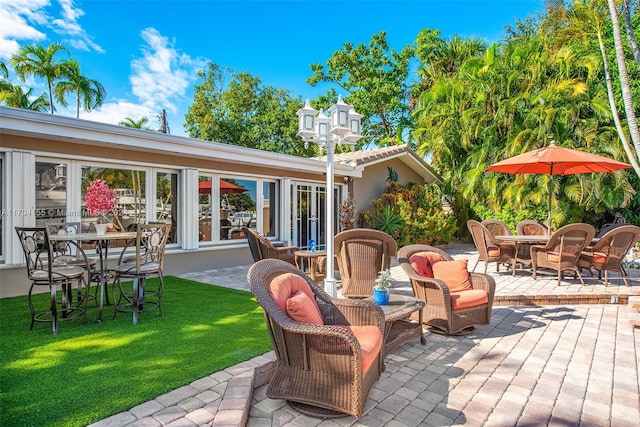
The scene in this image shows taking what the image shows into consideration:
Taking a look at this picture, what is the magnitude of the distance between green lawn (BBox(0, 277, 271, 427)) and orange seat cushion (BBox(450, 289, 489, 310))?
2.29 m

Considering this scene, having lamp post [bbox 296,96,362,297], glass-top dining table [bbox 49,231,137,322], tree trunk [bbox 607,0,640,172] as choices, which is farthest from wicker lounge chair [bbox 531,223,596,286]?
glass-top dining table [bbox 49,231,137,322]

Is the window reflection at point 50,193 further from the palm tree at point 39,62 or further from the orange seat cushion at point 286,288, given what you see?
the palm tree at point 39,62

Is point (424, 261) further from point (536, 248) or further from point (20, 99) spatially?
point (20, 99)

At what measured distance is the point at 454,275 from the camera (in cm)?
496

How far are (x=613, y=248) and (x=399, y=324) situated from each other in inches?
213

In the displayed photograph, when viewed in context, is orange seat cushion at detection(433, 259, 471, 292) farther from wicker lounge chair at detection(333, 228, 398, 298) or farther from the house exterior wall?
the house exterior wall

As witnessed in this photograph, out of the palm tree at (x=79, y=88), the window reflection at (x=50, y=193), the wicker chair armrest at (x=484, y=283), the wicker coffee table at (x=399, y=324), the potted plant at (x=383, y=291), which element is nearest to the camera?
the wicker coffee table at (x=399, y=324)

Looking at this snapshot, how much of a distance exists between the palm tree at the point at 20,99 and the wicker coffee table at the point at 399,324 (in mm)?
21147

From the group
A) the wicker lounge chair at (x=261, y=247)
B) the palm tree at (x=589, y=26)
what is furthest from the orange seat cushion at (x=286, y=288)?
the palm tree at (x=589, y=26)

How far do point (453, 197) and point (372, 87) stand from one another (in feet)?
34.8

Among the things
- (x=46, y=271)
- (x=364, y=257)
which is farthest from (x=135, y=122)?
(x=364, y=257)

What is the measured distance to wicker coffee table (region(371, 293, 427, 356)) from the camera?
361cm

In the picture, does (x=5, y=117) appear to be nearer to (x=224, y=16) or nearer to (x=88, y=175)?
(x=88, y=175)

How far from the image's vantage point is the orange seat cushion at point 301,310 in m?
2.86
